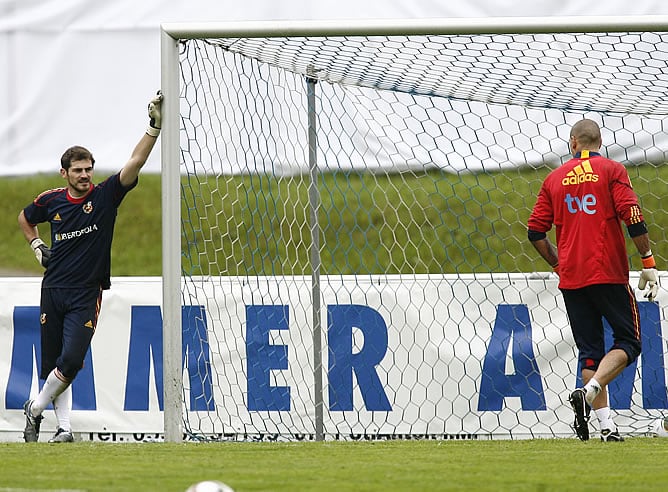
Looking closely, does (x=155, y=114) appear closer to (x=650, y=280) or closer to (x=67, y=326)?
(x=67, y=326)

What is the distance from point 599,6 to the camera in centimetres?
853

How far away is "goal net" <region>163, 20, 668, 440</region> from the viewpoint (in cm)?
636

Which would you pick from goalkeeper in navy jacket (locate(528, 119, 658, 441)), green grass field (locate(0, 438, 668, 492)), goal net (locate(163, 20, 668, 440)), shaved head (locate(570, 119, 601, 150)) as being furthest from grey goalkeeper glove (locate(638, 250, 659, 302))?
goal net (locate(163, 20, 668, 440))

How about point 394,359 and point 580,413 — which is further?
point 394,359

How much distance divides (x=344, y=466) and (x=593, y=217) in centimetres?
200

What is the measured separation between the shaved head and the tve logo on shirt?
26cm

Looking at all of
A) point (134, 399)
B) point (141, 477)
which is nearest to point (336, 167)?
point (134, 399)

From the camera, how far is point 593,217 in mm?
5457

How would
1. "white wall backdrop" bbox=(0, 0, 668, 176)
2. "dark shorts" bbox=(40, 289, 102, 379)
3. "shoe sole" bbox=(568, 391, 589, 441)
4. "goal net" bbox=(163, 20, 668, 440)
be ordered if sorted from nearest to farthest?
"shoe sole" bbox=(568, 391, 589, 441)
"dark shorts" bbox=(40, 289, 102, 379)
"goal net" bbox=(163, 20, 668, 440)
"white wall backdrop" bbox=(0, 0, 668, 176)

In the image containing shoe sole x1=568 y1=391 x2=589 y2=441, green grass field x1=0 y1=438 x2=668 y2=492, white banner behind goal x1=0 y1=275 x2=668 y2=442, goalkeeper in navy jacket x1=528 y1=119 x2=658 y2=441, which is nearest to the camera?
green grass field x1=0 y1=438 x2=668 y2=492

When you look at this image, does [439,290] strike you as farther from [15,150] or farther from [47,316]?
[15,150]

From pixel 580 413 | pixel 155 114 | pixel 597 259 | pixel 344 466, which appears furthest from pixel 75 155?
pixel 580 413

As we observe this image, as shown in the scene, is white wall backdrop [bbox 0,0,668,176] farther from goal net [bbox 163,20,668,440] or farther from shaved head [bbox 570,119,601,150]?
shaved head [bbox 570,119,601,150]

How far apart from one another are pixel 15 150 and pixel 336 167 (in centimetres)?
291
